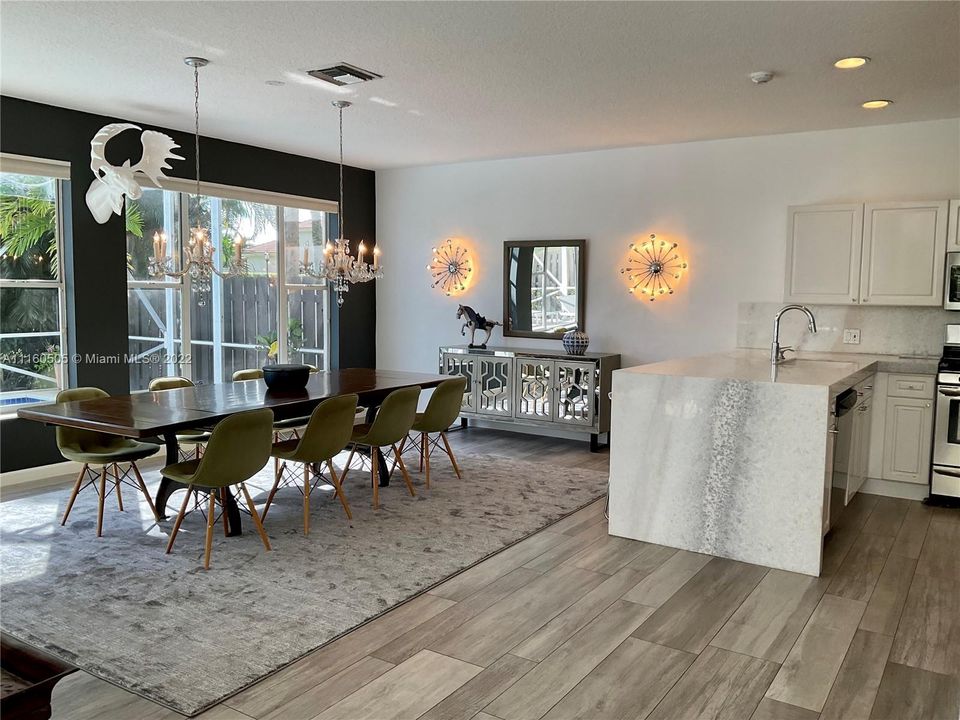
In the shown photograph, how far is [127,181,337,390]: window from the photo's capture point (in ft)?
20.3

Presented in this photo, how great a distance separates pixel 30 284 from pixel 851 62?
5.49 metres

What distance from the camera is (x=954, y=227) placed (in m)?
5.08

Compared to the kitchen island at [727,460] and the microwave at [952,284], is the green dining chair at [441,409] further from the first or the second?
the microwave at [952,284]

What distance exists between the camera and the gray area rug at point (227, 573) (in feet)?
9.47

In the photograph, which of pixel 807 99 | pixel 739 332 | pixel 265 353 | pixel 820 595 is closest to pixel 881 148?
pixel 807 99

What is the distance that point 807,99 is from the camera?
4871 mm

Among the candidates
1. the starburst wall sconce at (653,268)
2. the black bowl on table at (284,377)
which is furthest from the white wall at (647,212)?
the black bowl on table at (284,377)

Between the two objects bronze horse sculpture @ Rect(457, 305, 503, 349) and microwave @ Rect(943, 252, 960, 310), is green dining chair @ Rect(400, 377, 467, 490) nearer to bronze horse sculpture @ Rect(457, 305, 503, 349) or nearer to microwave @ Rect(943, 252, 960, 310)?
bronze horse sculpture @ Rect(457, 305, 503, 349)

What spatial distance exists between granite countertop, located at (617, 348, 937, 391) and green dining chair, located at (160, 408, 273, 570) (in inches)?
79.1

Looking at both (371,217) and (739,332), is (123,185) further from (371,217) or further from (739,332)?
(739,332)

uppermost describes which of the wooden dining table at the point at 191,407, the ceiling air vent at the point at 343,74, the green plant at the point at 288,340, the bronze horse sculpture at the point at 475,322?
the ceiling air vent at the point at 343,74

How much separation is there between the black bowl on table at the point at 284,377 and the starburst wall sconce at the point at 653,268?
319 cm

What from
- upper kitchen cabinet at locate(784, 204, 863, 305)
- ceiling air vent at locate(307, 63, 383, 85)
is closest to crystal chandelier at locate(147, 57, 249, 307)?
ceiling air vent at locate(307, 63, 383, 85)

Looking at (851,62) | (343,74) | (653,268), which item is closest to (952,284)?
(851,62)
